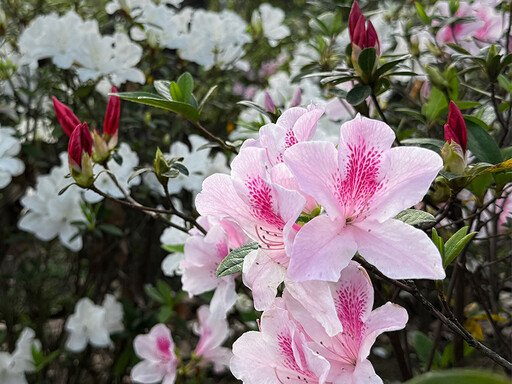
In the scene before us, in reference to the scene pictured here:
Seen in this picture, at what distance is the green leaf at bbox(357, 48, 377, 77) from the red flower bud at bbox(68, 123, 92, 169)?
0.51 m

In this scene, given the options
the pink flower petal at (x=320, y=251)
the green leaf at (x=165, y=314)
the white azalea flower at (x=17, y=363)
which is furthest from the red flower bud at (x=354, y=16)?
the white azalea flower at (x=17, y=363)

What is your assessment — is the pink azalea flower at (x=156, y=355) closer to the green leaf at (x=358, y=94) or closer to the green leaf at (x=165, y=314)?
the green leaf at (x=165, y=314)

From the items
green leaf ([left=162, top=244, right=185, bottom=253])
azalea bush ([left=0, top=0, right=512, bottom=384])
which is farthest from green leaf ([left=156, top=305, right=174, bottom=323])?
green leaf ([left=162, top=244, right=185, bottom=253])

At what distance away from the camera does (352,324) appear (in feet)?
2.20

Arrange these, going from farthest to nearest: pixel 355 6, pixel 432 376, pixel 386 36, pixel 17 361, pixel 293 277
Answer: pixel 386 36 → pixel 17 361 → pixel 355 6 → pixel 293 277 → pixel 432 376

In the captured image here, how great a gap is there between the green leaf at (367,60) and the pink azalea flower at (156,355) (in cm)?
92

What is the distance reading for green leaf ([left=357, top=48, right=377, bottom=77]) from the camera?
92 centimetres

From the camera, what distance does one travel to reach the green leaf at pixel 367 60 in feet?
3.01

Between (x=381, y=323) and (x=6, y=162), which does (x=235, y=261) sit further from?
(x=6, y=162)

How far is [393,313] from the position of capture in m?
0.62

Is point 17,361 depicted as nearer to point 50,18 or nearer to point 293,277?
point 50,18

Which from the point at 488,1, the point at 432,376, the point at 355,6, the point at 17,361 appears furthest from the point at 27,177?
the point at 432,376

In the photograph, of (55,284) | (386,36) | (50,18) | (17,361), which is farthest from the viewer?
(55,284)

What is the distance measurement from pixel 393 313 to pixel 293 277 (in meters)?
0.16
